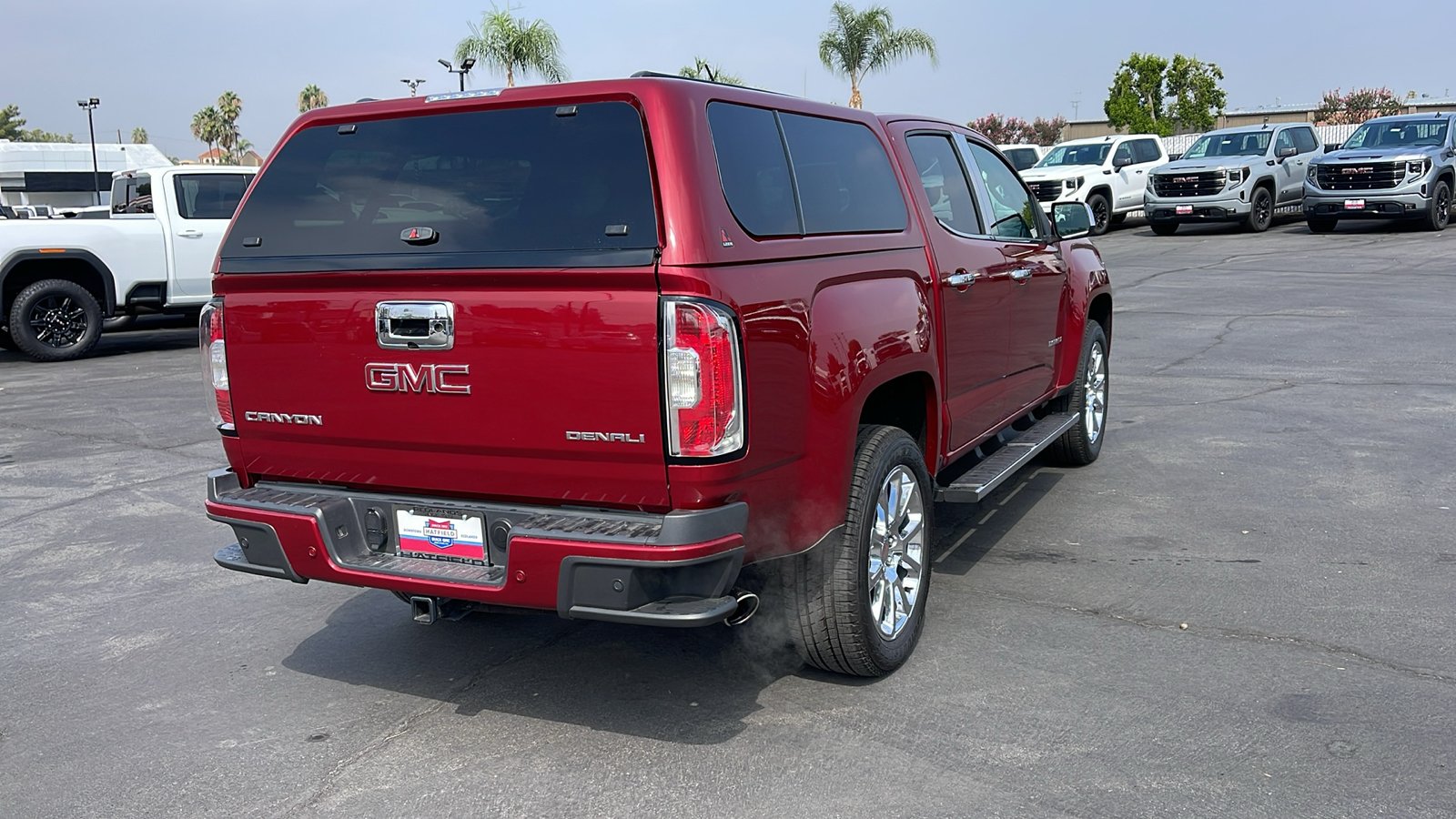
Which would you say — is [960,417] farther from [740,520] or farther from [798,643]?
[740,520]

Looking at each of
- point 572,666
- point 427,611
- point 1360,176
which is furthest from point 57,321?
point 1360,176

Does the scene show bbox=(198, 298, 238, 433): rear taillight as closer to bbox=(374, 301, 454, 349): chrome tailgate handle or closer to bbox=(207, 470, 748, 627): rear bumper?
bbox=(207, 470, 748, 627): rear bumper

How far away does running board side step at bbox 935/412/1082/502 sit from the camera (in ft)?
16.3

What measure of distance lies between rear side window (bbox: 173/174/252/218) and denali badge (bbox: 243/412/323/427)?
36.0 ft

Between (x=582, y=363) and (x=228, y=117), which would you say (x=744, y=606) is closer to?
(x=582, y=363)

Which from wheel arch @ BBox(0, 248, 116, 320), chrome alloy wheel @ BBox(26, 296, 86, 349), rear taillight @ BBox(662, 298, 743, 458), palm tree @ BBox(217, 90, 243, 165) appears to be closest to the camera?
rear taillight @ BBox(662, 298, 743, 458)

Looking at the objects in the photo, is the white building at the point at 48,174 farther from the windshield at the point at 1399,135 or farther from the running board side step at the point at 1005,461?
the running board side step at the point at 1005,461

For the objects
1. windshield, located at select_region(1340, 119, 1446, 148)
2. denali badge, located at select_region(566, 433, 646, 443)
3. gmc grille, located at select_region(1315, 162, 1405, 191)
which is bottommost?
denali badge, located at select_region(566, 433, 646, 443)

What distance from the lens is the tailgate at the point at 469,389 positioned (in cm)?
347

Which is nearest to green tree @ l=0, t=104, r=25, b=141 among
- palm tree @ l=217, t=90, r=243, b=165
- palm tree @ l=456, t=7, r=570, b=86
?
palm tree @ l=217, t=90, r=243, b=165

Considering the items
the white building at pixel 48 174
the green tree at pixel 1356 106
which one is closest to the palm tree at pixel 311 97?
the white building at pixel 48 174

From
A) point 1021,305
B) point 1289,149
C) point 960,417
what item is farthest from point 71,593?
point 1289,149

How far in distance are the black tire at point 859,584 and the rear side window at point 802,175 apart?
0.76m

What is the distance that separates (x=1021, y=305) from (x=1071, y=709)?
2394mm
